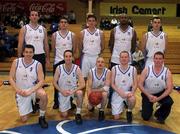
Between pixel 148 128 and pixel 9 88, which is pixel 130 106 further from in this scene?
pixel 9 88

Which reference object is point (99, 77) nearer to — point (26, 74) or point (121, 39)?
point (121, 39)

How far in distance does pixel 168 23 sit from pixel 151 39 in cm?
1092

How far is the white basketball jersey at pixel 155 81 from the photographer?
6.20m

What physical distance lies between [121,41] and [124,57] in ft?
2.04

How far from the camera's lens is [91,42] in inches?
265

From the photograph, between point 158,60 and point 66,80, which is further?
point 66,80

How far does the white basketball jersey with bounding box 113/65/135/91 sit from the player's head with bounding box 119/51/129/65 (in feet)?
0.48

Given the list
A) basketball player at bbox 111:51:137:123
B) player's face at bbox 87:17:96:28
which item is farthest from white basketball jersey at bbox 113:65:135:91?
player's face at bbox 87:17:96:28

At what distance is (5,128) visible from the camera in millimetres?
5641

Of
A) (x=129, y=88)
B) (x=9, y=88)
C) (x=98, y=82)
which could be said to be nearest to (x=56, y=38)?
(x=98, y=82)

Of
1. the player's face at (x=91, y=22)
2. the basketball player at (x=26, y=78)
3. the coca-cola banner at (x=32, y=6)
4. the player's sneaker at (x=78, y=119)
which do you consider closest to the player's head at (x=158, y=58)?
the player's face at (x=91, y=22)

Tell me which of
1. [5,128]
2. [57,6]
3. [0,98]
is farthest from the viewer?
[57,6]

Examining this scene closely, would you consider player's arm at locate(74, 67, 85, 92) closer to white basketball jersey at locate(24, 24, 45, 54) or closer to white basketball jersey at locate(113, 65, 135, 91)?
white basketball jersey at locate(113, 65, 135, 91)

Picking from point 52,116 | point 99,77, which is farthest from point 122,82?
point 52,116
